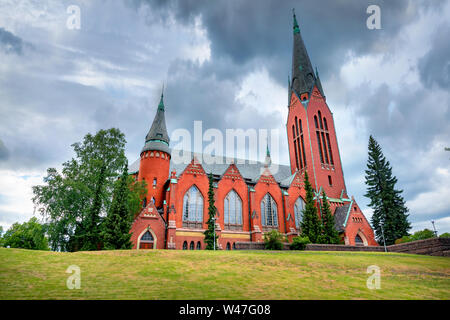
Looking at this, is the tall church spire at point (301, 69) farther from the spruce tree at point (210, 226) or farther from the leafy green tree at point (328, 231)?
the spruce tree at point (210, 226)

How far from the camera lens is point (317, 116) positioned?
49.9 metres

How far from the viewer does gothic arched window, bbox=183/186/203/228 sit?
116 feet

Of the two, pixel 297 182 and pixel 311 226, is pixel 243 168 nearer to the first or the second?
pixel 297 182

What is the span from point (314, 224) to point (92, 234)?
2532cm

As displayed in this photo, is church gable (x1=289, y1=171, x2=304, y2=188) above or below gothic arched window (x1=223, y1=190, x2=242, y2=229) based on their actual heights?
above

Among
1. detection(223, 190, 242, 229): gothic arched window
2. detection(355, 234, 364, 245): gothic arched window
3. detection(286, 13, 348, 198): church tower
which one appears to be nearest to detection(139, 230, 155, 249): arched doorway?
detection(223, 190, 242, 229): gothic arched window

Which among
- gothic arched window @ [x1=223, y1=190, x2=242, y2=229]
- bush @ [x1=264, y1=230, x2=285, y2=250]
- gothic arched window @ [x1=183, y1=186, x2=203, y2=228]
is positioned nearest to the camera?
bush @ [x1=264, y1=230, x2=285, y2=250]

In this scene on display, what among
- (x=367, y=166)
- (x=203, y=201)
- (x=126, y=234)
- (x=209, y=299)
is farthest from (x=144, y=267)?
(x=367, y=166)

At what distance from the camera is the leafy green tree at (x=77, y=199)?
28312 millimetres

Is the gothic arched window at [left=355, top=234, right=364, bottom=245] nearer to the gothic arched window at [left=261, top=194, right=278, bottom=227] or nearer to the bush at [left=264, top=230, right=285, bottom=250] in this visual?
the gothic arched window at [left=261, top=194, right=278, bottom=227]

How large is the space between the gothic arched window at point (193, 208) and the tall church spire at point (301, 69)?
28692 mm

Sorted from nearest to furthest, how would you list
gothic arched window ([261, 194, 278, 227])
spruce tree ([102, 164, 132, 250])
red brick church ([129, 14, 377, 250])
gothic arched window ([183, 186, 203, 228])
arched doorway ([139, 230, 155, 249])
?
spruce tree ([102, 164, 132, 250]) < arched doorway ([139, 230, 155, 249]) < red brick church ([129, 14, 377, 250]) < gothic arched window ([183, 186, 203, 228]) < gothic arched window ([261, 194, 278, 227])

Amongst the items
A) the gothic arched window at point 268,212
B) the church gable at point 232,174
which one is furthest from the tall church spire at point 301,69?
the gothic arched window at point 268,212

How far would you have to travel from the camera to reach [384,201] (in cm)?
4356
